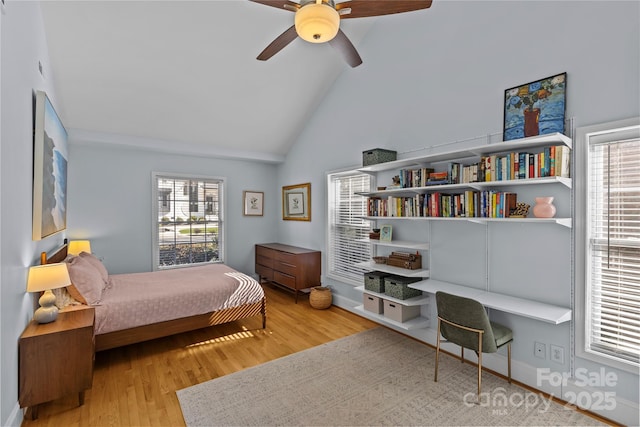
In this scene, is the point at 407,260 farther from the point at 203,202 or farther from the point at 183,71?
the point at 203,202

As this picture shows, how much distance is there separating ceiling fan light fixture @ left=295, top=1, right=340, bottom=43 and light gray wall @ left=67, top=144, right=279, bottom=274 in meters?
3.94

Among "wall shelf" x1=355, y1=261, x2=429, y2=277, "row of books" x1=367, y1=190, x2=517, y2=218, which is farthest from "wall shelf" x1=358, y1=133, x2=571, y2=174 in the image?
"wall shelf" x1=355, y1=261, x2=429, y2=277

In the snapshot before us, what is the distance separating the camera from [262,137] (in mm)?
5176

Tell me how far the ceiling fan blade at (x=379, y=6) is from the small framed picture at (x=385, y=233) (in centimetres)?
223

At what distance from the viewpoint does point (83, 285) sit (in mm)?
2688

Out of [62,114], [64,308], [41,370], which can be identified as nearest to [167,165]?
[62,114]

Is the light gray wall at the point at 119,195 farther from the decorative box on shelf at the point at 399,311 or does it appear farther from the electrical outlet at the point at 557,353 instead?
the electrical outlet at the point at 557,353

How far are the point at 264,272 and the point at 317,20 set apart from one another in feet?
14.4

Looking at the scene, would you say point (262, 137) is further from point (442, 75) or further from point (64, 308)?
point (64, 308)

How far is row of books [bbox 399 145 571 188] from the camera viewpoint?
2189 millimetres

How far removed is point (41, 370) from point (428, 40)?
4454 mm

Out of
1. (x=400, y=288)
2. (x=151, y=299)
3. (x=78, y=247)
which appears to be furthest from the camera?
(x=78, y=247)

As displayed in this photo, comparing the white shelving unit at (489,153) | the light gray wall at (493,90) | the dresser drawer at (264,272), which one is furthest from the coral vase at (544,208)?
the dresser drawer at (264,272)

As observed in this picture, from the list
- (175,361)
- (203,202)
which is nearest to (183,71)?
(203,202)
